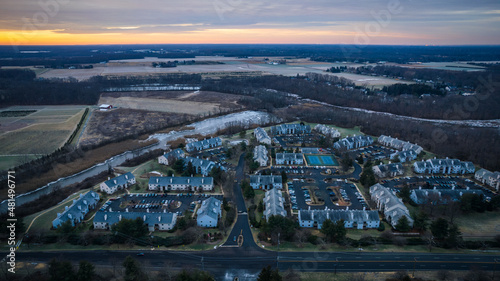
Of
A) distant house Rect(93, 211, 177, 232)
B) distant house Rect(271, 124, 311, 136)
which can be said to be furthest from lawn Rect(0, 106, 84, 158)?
distant house Rect(271, 124, 311, 136)

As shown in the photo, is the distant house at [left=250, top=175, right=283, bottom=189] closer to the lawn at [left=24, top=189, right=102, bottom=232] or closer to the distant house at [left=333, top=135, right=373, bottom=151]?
the distant house at [left=333, top=135, right=373, bottom=151]

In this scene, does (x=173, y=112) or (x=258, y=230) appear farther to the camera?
(x=173, y=112)

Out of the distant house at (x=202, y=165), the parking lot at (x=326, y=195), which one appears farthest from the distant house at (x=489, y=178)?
the distant house at (x=202, y=165)

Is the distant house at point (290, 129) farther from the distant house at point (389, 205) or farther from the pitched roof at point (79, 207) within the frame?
the pitched roof at point (79, 207)

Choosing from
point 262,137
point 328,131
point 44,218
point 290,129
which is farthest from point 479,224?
point 44,218

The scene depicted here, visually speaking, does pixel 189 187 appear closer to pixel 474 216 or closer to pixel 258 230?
pixel 258 230

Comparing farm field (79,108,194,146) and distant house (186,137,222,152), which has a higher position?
farm field (79,108,194,146)

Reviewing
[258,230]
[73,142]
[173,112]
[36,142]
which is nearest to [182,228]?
[258,230]
